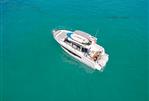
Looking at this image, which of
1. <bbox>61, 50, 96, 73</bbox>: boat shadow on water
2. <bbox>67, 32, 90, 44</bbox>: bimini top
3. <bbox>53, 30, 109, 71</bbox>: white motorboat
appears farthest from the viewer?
<bbox>67, 32, 90, 44</bbox>: bimini top

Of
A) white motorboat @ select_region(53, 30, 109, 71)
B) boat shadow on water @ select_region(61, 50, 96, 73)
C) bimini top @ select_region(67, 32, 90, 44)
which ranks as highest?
bimini top @ select_region(67, 32, 90, 44)

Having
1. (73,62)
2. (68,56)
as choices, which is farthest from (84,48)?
(68,56)

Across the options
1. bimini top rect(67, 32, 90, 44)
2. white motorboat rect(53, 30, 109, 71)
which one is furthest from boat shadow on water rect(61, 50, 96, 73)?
bimini top rect(67, 32, 90, 44)

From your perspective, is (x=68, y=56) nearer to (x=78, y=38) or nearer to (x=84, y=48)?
(x=84, y=48)

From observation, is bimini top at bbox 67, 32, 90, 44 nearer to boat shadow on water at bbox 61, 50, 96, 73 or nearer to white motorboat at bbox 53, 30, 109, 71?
white motorboat at bbox 53, 30, 109, 71

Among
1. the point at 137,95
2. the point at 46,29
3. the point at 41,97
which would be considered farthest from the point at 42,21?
the point at 137,95

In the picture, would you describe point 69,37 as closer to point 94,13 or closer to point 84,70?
point 84,70

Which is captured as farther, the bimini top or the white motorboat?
the bimini top

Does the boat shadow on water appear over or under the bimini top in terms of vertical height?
under
